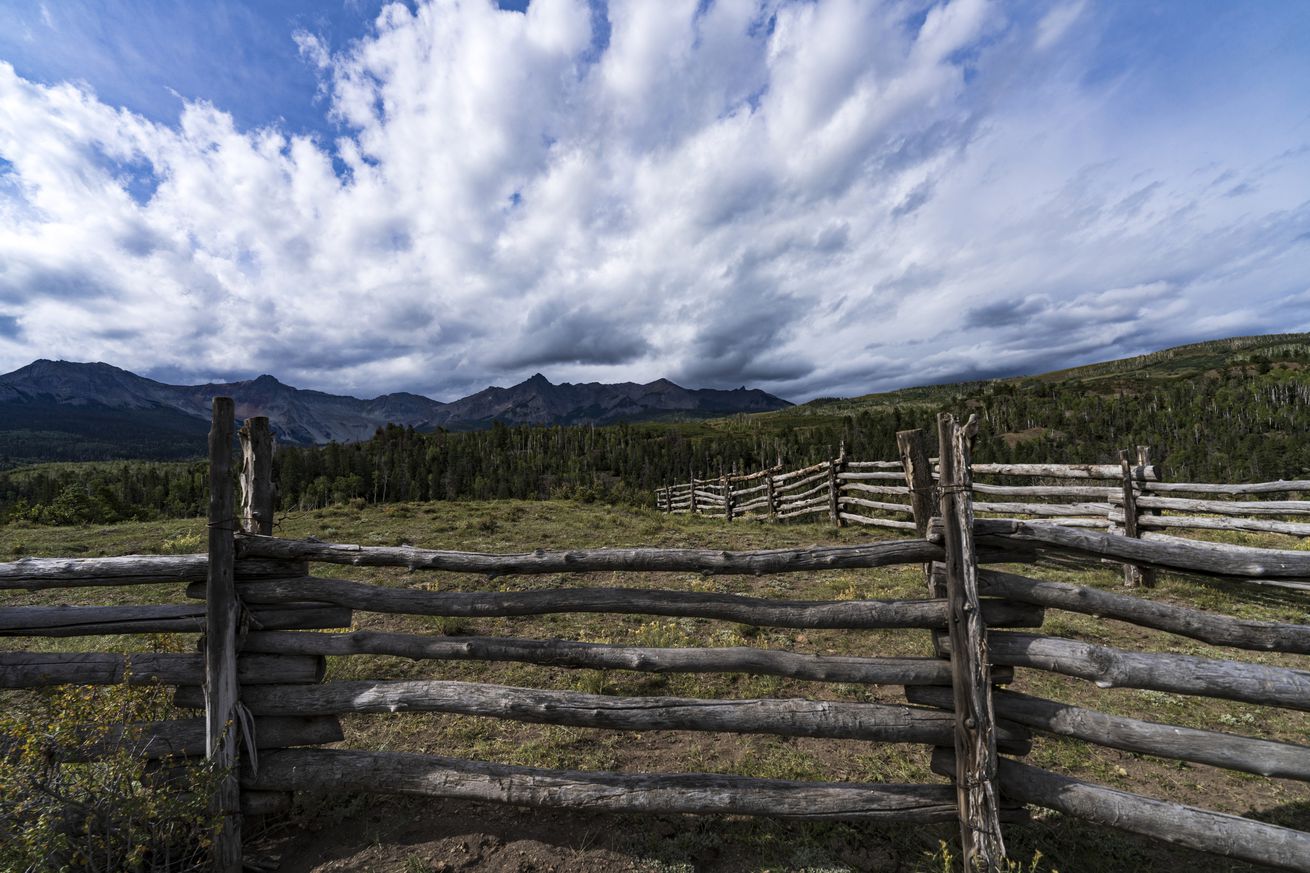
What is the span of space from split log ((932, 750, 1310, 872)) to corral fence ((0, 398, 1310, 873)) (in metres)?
0.02

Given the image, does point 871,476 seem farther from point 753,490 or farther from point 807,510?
point 753,490

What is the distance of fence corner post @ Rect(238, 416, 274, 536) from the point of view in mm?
4305

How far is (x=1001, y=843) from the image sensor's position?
3.54 m

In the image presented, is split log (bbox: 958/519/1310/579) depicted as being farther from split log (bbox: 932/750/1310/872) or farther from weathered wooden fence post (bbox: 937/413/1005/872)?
split log (bbox: 932/750/1310/872)

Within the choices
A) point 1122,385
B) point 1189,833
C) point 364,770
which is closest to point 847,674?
point 1189,833

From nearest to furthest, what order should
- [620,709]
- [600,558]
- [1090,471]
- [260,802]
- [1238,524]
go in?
1. [620,709]
2. [260,802]
3. [600,558]
4. [1238,524]
5. [1090,471]

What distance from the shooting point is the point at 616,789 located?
3910mm

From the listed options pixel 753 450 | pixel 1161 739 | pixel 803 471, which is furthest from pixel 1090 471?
pixel 753 450

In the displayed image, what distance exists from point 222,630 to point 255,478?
47.3 inches

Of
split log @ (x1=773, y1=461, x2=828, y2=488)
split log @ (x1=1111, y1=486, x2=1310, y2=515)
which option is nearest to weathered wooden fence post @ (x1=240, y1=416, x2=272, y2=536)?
split log @ (x1=1111, y1=486, x2=1310, y2=515)

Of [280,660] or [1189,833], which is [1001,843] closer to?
[1189,833]

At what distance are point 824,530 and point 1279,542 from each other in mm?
11467

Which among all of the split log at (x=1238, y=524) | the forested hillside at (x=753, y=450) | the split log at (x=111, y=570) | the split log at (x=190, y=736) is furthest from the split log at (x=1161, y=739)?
the forested hillside at (x=753, y=450)

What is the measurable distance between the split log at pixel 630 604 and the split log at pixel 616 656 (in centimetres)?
24
